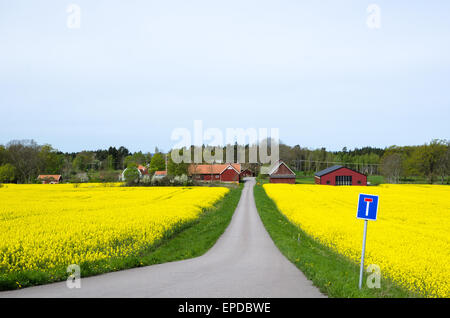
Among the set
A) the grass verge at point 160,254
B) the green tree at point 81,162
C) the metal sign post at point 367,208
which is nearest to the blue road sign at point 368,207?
the metal sign post at point 367,208

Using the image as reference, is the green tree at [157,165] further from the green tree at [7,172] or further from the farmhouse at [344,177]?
the farmhouse at [344,177]

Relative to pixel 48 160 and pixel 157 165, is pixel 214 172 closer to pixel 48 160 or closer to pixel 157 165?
pixel 157 165

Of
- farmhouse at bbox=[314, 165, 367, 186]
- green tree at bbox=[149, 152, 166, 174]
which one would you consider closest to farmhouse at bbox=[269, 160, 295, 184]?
farmhouse at bbox=[314, 165, 367, 186]

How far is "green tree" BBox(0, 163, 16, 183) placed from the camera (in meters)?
89.2

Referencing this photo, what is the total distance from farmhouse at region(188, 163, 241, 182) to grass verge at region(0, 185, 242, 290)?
67750 millimetres

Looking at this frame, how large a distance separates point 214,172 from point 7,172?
190ft

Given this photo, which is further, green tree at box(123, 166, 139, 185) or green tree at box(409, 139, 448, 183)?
green tree at box(409, 139, 448, 183)

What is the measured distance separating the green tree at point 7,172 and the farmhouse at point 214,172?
4975cm

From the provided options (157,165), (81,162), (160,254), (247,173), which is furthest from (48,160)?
(160,254)

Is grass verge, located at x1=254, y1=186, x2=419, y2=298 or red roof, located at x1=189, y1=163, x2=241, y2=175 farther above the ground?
red roof, located at x1=189, y1=163, x2=241, y2=175

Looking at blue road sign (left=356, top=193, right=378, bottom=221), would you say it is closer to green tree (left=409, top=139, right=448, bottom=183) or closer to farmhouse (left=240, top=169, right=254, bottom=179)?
green tree (left=409, top=139, right=448, bottom=183)
